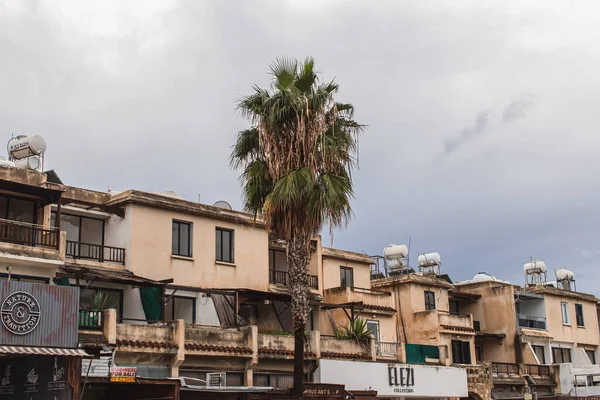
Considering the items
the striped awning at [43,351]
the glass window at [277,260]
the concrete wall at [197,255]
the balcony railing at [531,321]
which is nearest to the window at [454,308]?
the balcony railing at [531,321]

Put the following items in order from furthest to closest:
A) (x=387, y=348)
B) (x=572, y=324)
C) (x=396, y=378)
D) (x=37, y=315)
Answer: (x=572, y=324) → (x=387, y=348) → (x=396, y=378) → (x=37, y=315)

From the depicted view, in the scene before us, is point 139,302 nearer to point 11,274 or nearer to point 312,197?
point 11,274

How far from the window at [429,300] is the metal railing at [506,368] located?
616 centimetres

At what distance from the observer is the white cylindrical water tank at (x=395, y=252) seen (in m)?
57.8

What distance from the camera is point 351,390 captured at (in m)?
39.5

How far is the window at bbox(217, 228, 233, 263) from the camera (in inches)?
1693

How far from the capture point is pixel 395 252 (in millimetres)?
58094

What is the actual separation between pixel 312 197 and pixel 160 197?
11181 millimetres

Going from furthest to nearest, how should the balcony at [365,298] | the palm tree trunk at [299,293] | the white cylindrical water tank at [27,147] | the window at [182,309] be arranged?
the balcony at [365,298] → the window at [182,309] → the white cylindrical water tank at [27,147] → the palm tree trunk at [299,293]

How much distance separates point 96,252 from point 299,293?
11.3 meters

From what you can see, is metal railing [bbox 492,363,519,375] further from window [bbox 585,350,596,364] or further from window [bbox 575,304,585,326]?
window [bbox 585,350,596,364]

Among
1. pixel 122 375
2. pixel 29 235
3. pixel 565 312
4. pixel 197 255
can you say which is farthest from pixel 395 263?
pixel 122 375

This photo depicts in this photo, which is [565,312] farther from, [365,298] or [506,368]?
[365,298]

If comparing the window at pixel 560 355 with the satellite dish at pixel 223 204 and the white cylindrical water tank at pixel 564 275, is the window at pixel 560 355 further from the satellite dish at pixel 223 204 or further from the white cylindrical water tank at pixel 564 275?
the satellite dish at pixel 223 204
